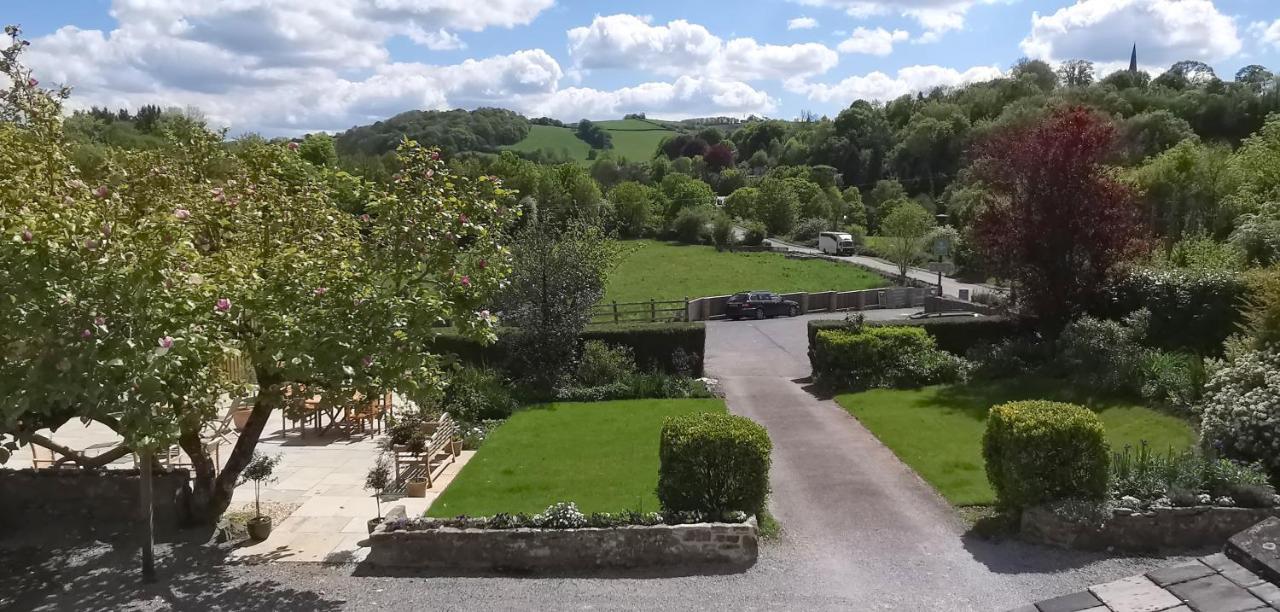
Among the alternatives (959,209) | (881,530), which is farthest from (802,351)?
(959,209)

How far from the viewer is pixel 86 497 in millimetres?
10844

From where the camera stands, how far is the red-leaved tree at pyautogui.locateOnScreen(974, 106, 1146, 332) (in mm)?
18078

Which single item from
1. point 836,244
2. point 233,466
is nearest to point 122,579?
point 233,466

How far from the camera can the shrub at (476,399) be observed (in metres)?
16.9

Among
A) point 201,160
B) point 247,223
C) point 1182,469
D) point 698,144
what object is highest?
point 698,144

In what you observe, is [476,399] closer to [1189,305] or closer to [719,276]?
[1189,305]

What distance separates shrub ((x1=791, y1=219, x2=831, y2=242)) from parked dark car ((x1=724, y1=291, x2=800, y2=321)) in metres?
31.1

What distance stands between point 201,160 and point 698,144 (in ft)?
399

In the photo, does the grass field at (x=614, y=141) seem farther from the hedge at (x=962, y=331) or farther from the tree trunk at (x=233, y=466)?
the tree trunk at (x=233, y=466)

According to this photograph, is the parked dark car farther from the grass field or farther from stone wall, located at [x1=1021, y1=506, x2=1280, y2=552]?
the grass field

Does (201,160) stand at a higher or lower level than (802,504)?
higher

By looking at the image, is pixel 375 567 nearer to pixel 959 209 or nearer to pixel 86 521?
pixel 86 521

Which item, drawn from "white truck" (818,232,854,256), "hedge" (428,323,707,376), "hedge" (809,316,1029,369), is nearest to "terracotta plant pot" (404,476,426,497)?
"hedge" (428,323,707,376)

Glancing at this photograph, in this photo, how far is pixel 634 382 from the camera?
18.7 m
